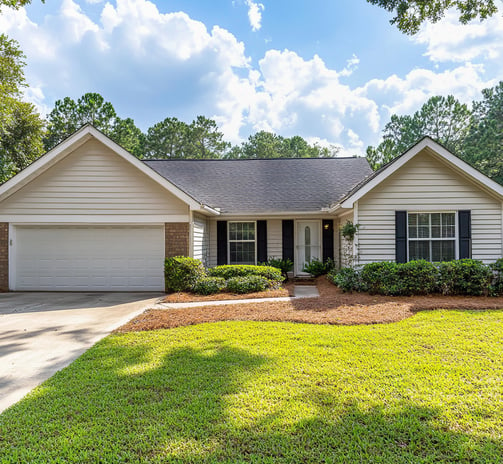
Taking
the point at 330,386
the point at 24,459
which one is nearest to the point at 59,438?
the point at 24,459

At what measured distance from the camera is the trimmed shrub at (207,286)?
920 centimetres

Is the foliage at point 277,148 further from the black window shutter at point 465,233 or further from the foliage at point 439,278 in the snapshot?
the foliage at point 439,278

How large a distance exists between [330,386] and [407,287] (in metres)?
5.97

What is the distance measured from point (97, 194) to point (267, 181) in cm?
690

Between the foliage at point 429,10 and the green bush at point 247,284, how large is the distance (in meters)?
7.93

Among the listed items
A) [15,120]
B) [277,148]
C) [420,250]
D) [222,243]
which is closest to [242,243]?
[222,243]

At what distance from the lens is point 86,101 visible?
30516 mm

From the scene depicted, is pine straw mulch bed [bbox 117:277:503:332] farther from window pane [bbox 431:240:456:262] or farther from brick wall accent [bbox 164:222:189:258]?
brick wall accent [bbox 164:222:189:258]

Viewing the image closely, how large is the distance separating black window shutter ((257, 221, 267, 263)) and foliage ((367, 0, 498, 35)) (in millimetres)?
7415

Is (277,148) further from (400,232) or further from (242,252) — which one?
(400,232)

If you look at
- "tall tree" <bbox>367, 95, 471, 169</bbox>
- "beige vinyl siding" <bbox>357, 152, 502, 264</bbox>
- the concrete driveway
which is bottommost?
the concrete driveway

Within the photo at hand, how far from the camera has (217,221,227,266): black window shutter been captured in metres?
12.3

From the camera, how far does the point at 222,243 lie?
12336 mm

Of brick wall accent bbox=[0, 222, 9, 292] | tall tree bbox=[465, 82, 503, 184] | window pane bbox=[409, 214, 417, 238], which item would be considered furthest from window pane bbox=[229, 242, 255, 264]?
tall tree bbox=[465, 82, 503, 184]
